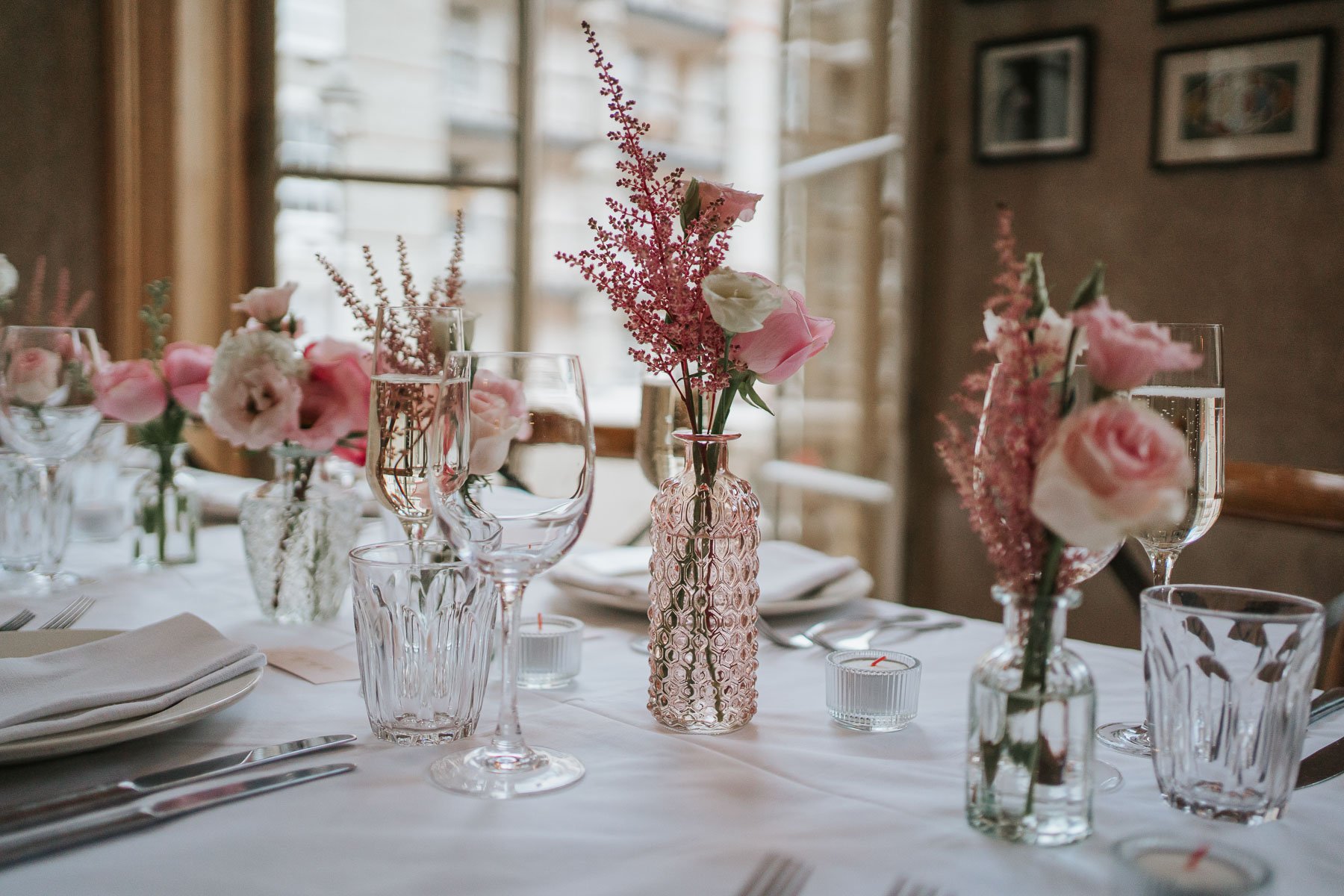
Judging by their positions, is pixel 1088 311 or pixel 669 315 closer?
pixel 1088 311

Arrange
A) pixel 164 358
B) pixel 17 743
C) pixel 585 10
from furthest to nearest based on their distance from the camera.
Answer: pixel 585 10
pixel 164 358
pixel 17 743

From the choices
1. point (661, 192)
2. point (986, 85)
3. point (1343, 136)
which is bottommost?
point (661, 192)

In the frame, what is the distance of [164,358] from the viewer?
1360 millimetres

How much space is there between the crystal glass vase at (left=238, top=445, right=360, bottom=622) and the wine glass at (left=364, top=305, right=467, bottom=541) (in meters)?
0.22

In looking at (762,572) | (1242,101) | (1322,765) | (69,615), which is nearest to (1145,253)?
(1242,101)

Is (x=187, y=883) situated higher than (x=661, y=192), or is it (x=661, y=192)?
(x=661, y=192)

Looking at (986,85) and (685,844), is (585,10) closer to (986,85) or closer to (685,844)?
(986,85)

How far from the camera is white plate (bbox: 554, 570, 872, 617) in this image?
3.75ft

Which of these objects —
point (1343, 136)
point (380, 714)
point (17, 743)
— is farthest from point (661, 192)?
point (1343, 136)

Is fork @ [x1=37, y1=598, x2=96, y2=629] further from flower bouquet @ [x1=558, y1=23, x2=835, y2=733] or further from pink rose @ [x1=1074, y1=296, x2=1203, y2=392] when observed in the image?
pink rose @ [x1=1074, y1=296, x2=1203, y2=392]

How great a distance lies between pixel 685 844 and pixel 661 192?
1.47 feet

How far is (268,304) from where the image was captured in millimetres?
1146

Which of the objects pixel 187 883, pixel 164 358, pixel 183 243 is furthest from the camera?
pixel 183 243

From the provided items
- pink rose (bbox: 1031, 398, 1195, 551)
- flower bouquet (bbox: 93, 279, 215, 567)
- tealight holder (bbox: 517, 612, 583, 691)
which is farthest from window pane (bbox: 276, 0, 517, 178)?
pink rose (bbox: 1031, 398, 1195, 551)
